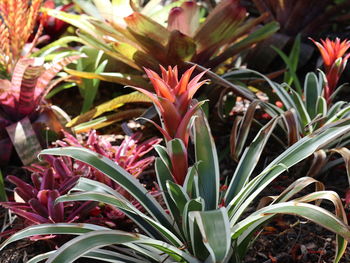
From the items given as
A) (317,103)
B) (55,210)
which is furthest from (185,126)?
(317,103)

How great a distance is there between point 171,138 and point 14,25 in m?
1.28

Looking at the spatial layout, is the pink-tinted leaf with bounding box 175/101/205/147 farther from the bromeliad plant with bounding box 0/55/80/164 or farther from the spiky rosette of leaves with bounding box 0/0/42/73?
the spiky rosette of leaves with bounding box 0/0/42/73

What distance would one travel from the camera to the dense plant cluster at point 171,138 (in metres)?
Result: 1.39

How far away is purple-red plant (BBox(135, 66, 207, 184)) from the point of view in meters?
1.34

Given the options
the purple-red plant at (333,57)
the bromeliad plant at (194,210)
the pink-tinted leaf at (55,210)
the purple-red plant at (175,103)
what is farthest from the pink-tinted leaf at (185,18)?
the pink-tinted leaf at (55,210)

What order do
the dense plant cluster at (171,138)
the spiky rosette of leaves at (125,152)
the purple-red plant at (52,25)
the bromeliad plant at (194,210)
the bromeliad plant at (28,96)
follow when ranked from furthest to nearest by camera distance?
the purple-red plant at (52,25)
the bromeliad plant at (28,96)
the spiky rosette of leaves at (125,152)
the dense plant cluster at (171,138)
the bromeliad plant at (194,210)

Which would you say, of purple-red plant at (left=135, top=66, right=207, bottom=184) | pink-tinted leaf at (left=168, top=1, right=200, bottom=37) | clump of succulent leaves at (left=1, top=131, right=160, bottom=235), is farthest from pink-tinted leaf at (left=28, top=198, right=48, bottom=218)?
pink-tinted leaf at (left=168, top=1, right=200, bottom=37)

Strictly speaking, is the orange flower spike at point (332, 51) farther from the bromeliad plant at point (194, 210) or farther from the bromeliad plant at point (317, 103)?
the bromeliad plant at point (194, 210)

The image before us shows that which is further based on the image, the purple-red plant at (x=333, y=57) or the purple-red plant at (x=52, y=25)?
the purple-red plant at (x=52, y=25)

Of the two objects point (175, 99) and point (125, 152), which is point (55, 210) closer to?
point (125, 152)

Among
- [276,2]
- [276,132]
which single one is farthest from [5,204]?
[276,2]

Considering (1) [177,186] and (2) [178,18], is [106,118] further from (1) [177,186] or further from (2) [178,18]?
(1) [177,186]

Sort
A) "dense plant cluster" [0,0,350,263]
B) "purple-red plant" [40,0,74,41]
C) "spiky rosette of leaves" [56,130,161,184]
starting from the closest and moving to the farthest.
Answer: "dense plant cluster" [0,0,350,263] → "spiky rosette of leaves" [56,130,161,184] → "purple-red plant" [40,0,74,41]

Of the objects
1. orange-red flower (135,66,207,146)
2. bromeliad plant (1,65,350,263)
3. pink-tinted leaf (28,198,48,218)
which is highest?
orange-red flower (135,66,207,146)
